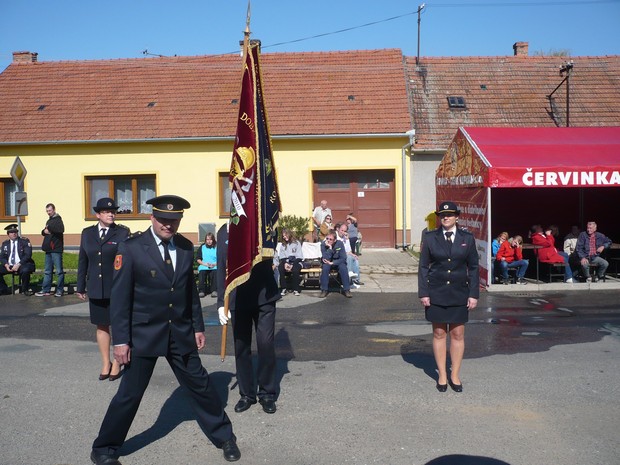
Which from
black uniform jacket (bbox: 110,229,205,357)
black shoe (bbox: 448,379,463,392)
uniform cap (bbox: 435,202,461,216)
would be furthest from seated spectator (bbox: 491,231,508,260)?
black uniform jacket (bbox: 110,229,205,357)

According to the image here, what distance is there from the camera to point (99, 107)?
78.2 feet

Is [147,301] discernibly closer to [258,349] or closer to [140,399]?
[140,399]

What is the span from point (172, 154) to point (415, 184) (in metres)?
7.99

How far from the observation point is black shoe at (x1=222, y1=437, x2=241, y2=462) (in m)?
5.00

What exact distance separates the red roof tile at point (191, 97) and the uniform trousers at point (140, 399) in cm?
1714

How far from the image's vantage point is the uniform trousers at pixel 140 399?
4871mm

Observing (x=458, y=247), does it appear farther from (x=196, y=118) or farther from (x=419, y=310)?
(x=196, y=118)

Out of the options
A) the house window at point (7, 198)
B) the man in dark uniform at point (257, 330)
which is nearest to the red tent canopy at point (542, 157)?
the man in dark uniform at point (257, 330)

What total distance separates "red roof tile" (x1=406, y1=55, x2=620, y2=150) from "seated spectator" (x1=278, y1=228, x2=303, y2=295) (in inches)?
324

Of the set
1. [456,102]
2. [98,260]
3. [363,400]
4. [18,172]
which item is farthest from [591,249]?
[18,172]

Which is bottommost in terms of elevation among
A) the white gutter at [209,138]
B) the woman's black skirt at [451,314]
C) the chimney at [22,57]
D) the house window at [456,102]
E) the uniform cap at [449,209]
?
the woman's black skirt at [451,314]

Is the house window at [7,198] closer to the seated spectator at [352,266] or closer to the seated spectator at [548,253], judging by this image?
the seated spectator at [352,266]

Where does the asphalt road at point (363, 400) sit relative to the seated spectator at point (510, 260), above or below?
below

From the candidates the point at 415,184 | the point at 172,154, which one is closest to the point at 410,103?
the point at 415,184
